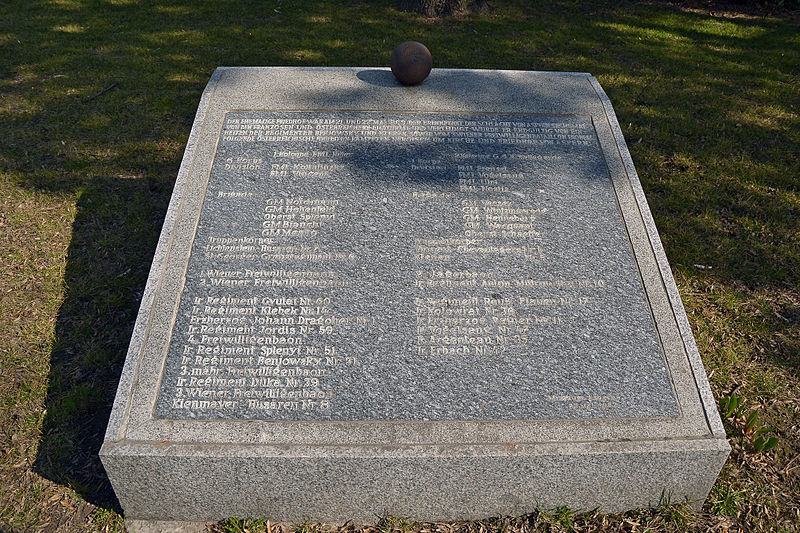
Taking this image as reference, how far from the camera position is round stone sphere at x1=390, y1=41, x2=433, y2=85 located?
391 cm

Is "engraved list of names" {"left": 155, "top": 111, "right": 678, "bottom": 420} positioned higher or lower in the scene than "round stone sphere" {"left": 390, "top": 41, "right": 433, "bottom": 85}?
lower

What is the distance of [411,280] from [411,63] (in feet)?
5.55

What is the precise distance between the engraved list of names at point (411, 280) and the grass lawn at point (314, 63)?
660 mm

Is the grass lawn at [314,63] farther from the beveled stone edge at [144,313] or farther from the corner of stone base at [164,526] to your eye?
the beveled stone edge at [144,313]

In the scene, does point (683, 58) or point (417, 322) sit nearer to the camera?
point (417, 322)

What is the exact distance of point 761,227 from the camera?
15.9ft

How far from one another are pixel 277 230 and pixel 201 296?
566 millimetres

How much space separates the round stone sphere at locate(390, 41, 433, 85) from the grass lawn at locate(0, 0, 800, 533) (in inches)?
93.1

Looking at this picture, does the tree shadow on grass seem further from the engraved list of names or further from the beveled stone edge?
the engraved list of names

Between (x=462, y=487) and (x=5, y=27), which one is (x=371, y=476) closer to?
(x=462, y=487)

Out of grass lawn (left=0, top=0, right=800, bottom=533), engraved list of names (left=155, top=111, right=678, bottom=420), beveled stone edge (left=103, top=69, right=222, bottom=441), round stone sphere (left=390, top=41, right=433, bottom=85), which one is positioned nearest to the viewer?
beveled stone edge (left=103, top=69, right=222, bottom=441)

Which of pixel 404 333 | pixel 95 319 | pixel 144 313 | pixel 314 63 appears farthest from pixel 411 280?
pixel 314 63

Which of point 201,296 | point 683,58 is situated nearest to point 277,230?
point 201,296

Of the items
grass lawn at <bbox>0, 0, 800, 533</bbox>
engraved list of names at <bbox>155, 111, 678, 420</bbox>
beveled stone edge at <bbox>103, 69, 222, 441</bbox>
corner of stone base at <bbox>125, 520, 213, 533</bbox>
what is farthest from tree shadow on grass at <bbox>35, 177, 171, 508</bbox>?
engraved list of names at <bbox>155, 111, 678, 420</bbox>
